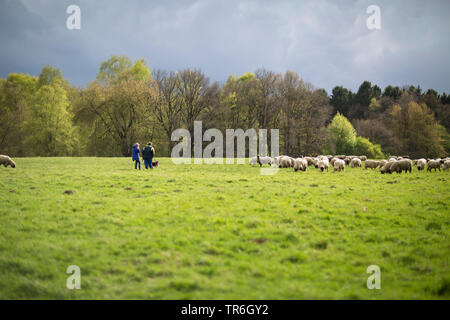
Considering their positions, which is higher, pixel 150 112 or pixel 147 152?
pixel 150 112

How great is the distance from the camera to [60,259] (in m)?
6.37

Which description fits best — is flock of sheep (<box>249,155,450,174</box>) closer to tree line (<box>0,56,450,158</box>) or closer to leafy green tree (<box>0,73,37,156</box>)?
tree line (<box>0,56,450,158</box>)

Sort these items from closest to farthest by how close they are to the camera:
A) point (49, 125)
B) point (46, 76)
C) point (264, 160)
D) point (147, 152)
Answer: point (147, 152) < point (264, 160) < point (49, 125) < point (46, 76)

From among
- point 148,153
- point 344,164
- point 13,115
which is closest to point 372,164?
point 344,164

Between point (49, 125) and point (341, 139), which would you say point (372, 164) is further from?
point (49, 125)

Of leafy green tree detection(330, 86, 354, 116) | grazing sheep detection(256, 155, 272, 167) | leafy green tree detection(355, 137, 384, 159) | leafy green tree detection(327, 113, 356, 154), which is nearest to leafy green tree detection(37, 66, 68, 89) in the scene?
grazing sheep detection(256, 155, 272, 167)

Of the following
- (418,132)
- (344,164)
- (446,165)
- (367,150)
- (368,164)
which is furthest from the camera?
(418,132)

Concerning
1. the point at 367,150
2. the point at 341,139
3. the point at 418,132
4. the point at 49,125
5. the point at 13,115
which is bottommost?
the point at 367,150

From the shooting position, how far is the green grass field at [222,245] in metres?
5.31

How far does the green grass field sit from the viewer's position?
531cm

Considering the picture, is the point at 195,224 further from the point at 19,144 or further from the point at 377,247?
the point at 19,144

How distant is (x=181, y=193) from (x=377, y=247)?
8513mm

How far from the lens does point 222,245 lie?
23.4 ft

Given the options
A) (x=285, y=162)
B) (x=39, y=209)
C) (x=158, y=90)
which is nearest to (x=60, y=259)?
(x=39, y=209)
